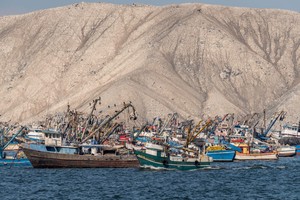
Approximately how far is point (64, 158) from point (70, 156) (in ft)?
2.94

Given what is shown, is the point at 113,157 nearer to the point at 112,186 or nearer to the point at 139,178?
the point at 139,178

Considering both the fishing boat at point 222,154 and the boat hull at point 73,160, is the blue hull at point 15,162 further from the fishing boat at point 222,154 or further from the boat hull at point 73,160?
the fishing boat at point 222,154

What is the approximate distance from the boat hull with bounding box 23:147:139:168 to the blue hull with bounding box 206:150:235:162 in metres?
22.7

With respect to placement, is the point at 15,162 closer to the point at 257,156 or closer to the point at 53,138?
the point at 53,138

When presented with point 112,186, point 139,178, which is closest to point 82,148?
point 139,178

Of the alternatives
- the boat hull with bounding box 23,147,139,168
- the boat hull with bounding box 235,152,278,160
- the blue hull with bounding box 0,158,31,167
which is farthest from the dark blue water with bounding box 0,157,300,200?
the boat hull with bounding box 235,152,278,160

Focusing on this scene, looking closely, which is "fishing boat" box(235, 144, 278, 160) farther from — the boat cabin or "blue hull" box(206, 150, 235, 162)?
the boat cabin

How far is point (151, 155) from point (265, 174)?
15.1 m

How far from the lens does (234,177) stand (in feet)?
344

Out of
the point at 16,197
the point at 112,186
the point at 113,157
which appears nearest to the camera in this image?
the point at 16,197

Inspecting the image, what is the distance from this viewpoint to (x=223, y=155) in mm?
138375

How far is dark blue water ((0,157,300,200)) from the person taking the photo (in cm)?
8262

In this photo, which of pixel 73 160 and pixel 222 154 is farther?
pixel 222 154

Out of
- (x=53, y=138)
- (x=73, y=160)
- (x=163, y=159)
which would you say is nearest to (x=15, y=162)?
(x=53, y=138)
